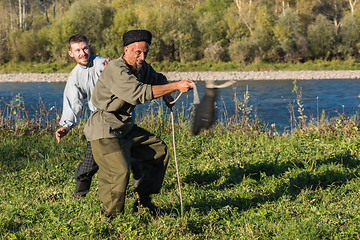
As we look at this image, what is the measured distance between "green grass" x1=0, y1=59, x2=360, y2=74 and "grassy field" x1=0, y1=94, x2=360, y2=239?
30.4 metres

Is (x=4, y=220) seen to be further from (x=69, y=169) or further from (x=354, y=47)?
(x=354, y=47)

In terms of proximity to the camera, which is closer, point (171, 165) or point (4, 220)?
point (4, 220)

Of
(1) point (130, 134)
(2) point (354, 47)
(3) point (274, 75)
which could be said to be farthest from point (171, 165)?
(2) point (354, 47)

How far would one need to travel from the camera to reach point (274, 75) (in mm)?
31938

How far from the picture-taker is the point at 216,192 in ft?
13.4

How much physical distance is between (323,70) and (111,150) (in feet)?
116

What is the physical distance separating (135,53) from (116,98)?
0.43 metres

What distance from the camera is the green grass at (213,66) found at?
36031mm

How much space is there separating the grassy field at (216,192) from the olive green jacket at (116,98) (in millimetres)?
800

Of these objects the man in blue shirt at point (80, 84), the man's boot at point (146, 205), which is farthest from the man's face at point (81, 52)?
the man's boot at point (146, 205)

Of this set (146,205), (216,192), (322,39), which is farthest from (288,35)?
(146,205)

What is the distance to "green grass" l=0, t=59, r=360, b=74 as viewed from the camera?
3603 centimetres

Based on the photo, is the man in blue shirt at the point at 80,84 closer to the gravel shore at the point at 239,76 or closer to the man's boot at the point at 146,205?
the man's boot at the point at 146,205

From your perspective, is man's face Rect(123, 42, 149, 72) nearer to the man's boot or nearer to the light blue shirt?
the light blue shirt
